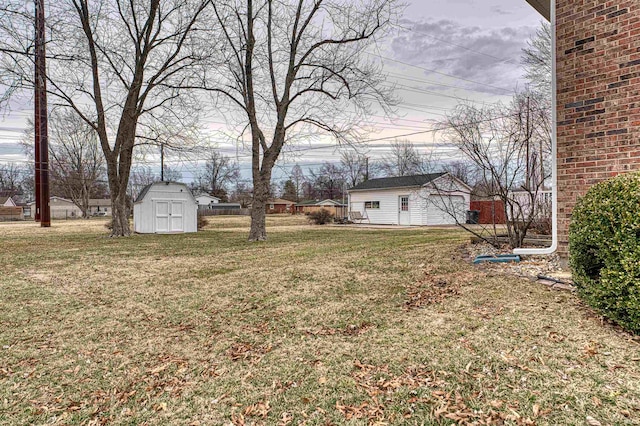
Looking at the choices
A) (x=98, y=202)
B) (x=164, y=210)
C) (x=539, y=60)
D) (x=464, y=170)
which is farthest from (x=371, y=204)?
(x=98, y=202)

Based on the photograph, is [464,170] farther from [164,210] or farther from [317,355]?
[164,210]

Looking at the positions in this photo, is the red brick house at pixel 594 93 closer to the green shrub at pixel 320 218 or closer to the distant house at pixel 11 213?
the green shrub at pixel 320 218

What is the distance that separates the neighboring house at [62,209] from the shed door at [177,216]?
4774 cm

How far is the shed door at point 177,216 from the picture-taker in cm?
1806

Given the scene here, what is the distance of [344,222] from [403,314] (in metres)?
20.5

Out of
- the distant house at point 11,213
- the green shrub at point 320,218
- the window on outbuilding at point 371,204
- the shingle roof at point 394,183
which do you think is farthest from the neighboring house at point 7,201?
the window on outbuilding at point 371,204

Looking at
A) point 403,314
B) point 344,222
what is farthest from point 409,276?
point 344,222

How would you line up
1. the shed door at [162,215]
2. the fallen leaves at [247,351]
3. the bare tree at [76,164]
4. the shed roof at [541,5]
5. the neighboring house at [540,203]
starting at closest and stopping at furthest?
the fallen leaves at [247,351] < the shed roof at [541,5] < the neighboring house at [540,203] < the shed door at [162,215] < the bare tree at [76,164]

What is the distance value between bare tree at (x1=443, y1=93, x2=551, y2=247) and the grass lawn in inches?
92.8

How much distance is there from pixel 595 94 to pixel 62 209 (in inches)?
2833

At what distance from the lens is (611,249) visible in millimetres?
3014

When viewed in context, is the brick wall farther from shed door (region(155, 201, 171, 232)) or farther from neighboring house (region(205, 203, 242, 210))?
neighboring house (region(205, 203, 242, 210))

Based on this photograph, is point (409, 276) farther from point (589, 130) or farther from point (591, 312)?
point (589, 130)

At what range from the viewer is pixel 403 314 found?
13.1ft
